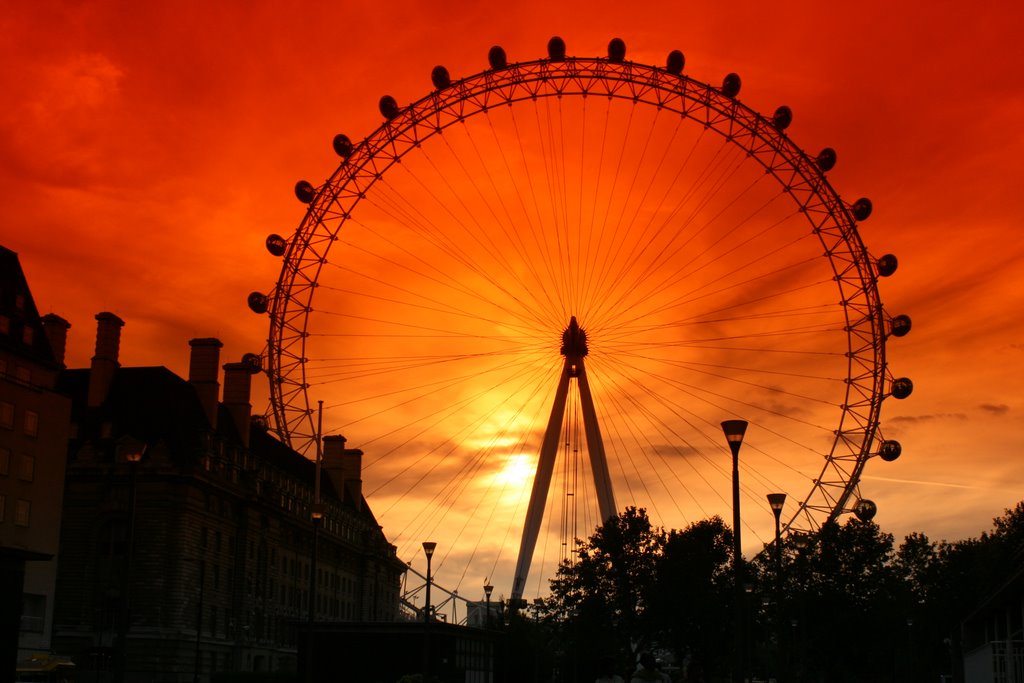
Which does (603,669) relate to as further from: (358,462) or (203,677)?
(358,462)

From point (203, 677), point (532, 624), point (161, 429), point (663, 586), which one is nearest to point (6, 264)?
point (161, 429)

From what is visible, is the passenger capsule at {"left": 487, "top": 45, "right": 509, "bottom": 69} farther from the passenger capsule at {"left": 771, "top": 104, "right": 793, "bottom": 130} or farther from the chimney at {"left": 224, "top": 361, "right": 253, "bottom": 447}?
the chimney at {"left": 224, "top": 361, "right": 253, "bottom": 447}

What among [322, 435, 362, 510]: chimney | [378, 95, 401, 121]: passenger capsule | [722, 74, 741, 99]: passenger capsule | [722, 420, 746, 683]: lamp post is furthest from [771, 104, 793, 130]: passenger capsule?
[322, 435, 362, 510]: chimney

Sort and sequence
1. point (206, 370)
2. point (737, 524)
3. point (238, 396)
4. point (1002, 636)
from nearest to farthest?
1. point (737, 524)
2. point (1002, 636)
3. point (206, 370)
4. point (238, 396)

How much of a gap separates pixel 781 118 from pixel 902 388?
16.7 meters

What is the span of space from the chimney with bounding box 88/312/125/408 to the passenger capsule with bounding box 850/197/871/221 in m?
52.8

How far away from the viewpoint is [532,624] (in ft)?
497

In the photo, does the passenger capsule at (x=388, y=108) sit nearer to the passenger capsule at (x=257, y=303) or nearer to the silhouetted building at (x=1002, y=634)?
the passenger capsule at (x=257, y=303)

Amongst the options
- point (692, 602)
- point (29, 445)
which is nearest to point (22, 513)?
point (29, 445)

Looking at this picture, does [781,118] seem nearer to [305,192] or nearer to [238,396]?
[305,192]

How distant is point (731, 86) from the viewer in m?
70.6

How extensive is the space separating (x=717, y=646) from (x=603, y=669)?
77.8 meters

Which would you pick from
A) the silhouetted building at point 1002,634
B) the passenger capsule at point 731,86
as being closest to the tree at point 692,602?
the passenger capsule at point 731,86

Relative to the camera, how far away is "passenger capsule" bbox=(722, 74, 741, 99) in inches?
2778
